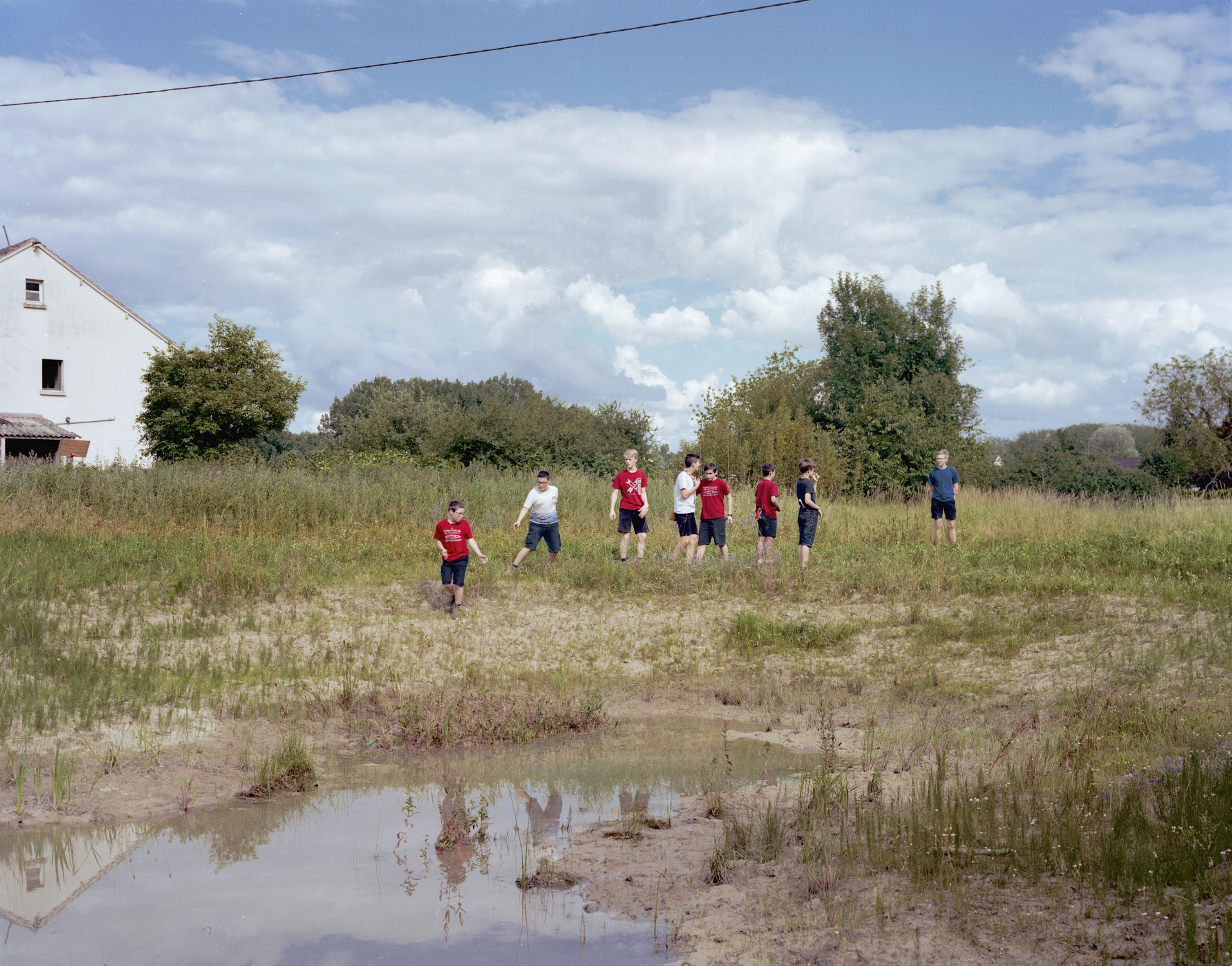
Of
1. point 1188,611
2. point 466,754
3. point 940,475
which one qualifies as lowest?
point 466,754

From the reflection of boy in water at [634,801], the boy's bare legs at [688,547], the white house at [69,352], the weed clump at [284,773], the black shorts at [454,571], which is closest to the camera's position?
the reflection of boy in water at [634,801]

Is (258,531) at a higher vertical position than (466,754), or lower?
higher

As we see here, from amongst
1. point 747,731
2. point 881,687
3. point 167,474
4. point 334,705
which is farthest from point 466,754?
point 167,474

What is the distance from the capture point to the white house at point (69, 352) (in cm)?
3991

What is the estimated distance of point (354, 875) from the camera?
219 inches

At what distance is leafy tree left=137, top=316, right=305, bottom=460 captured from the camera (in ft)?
119

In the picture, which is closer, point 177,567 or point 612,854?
point 612,854

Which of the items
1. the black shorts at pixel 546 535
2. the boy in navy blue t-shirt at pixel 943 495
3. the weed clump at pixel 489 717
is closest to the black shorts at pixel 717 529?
the black shorts at pixel 546 535

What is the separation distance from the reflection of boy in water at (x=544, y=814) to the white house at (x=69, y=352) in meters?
37.3

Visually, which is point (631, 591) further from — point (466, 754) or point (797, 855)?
point (797, 855)

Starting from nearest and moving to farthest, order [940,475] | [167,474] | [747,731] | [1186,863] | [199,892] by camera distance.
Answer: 1. [1186,863]
2. [199,892]
3. [747,731]
4. [940,475]
5. [167,474]

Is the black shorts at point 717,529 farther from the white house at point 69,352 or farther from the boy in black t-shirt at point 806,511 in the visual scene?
the white house at point 69,352

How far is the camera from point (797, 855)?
18.3 feet

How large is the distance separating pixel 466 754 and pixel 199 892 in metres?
3.31
